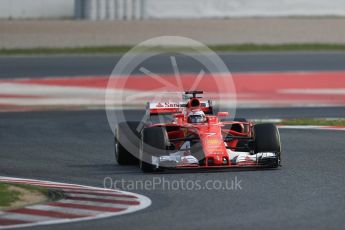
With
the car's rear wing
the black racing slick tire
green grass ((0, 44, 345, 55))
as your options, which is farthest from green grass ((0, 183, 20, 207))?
green grass ((0, 44, 345, 55))

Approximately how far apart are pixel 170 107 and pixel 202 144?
4.22 ft

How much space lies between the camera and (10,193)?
11680mm

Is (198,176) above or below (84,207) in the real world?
above

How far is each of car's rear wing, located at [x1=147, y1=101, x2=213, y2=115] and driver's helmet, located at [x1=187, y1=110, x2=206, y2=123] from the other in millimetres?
511

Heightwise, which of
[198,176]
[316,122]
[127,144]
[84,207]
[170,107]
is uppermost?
[170,107]

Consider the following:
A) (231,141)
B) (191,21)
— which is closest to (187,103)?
(231,141)

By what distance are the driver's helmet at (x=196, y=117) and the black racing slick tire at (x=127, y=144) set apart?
1007mm

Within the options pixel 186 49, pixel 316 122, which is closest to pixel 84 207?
pixel 316 122

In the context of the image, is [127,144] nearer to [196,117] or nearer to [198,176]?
[196,117]

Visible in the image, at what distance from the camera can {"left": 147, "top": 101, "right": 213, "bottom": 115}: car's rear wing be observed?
14.4 meters

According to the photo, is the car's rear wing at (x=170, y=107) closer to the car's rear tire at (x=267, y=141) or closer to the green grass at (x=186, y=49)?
the car's rear tire at (x=267, y=141)

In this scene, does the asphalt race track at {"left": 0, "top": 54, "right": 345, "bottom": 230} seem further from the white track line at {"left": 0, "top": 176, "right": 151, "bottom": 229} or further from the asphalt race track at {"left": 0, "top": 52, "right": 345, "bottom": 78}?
the asphalt race track at {"left": 0, "top": 52, "right": 345, "bottom": 78}

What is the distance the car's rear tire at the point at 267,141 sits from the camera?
44.3 feet

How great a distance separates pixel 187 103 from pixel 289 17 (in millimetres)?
30023
